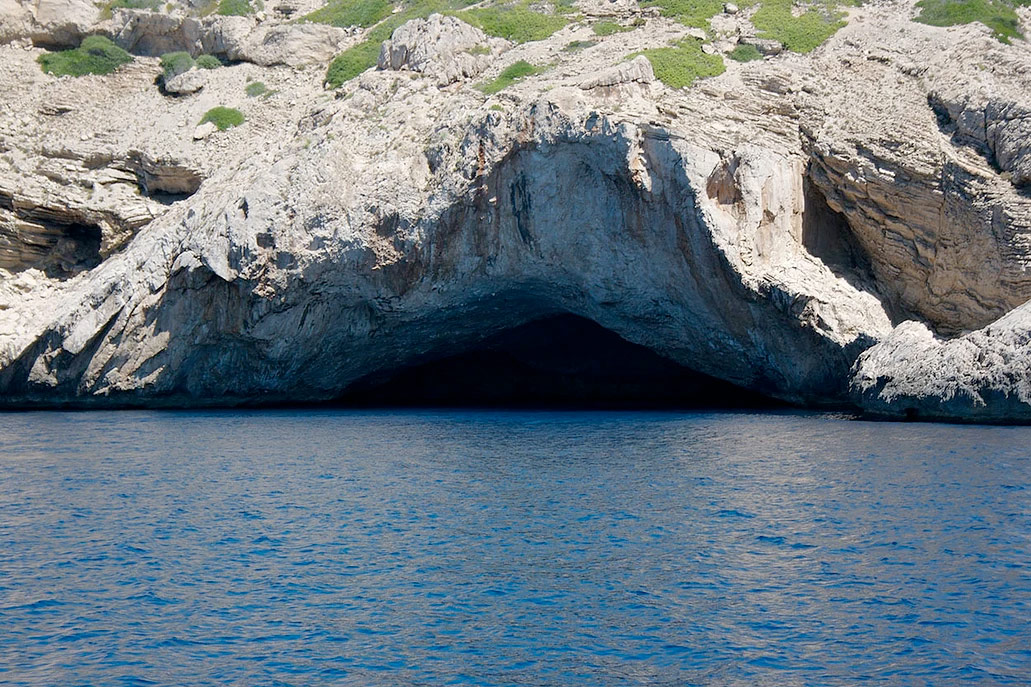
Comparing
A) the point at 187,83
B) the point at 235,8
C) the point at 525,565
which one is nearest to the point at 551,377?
the point at 187,83

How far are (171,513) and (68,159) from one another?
1058 inches

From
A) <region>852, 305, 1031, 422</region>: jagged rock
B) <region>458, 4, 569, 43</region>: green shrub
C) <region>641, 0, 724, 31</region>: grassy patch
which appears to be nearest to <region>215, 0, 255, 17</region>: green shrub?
<region>458, 4, 569, 43</region>: green shrub

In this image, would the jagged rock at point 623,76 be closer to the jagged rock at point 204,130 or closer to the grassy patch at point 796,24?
the grassy patch at point 796,24

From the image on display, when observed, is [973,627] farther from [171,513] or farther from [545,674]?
[171,513]

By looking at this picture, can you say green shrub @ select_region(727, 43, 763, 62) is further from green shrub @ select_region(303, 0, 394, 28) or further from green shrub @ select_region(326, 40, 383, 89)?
green shrub @ select_region(303, 0, 394, 28)

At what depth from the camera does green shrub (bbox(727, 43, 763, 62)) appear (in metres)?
36.0

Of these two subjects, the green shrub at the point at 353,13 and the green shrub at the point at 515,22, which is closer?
the green shrub at the point at 515,22

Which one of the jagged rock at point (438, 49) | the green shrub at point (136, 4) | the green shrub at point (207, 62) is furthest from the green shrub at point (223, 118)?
the green shrub at point (136, 4)

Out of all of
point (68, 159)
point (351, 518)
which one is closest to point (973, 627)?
point (351, 518)

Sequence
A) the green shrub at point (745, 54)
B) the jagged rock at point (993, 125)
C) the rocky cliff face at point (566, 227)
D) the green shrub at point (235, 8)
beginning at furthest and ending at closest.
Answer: the green shrub at point (235, 8), the green shrub at point (745, 54), the rocky cliff face at point (566, 227), the jagged rock at point (993, 125)

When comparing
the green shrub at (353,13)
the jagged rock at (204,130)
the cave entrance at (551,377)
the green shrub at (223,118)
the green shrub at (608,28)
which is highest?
the green shrub at (353,13)

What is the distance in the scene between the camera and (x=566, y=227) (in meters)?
33.4

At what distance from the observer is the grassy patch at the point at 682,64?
112 ft

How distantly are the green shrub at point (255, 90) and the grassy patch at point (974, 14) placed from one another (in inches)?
1038
